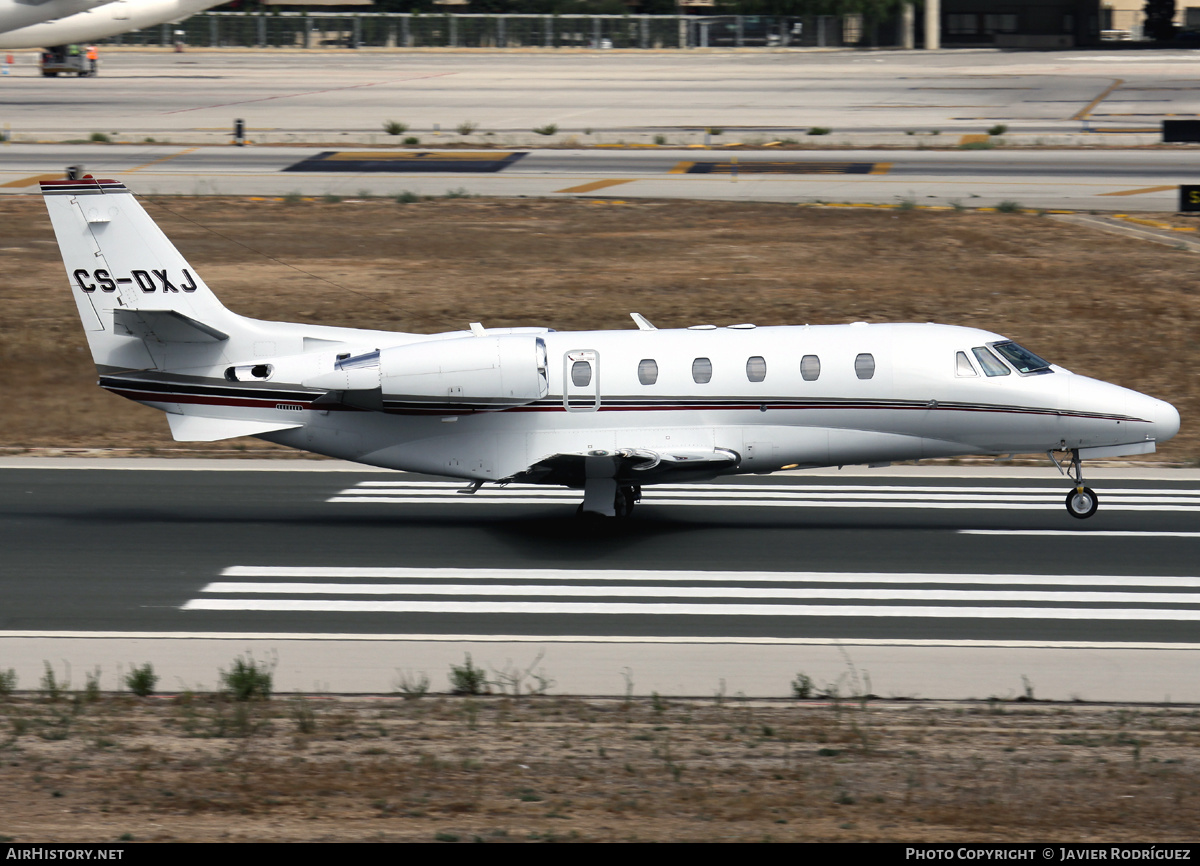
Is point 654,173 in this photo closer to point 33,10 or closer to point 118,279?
point 33,10

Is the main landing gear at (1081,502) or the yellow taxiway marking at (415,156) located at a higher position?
the yellow taxiway marking at (415,156)

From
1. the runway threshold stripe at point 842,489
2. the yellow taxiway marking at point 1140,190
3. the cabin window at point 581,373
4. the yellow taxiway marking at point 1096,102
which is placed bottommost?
the runway threshold stripe at point 842,489

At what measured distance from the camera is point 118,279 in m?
20.4

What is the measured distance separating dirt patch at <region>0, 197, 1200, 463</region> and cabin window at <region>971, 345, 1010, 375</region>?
797 centimetres

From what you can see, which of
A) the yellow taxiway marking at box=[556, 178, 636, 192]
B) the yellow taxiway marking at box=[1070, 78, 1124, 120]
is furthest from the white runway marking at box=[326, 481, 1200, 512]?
the yellow taxiway marking at box=[1070, 78, 1124, 120]

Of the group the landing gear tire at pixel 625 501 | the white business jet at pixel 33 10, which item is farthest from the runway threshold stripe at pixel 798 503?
the white business jet at pixel 33 10

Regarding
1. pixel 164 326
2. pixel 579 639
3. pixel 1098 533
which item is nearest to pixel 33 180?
pixel 164 326

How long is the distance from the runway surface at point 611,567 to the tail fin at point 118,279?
9.09ft

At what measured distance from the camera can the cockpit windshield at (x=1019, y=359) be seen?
20.2m

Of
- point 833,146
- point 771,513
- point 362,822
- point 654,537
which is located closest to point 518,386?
point 654,537

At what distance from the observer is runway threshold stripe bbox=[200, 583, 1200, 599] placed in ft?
58.1

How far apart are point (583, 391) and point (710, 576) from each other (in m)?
3.29

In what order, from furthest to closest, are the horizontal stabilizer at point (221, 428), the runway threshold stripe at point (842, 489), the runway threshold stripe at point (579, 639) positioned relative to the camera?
the runway threshold stripe at point (842, 489)
the horizontal stabilizer at point (221, 428)
the runway threshold stripe at point (579, 639)

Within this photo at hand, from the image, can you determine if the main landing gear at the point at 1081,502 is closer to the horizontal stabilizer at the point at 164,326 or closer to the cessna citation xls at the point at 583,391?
the cessna citation xls at the point at 583,391
